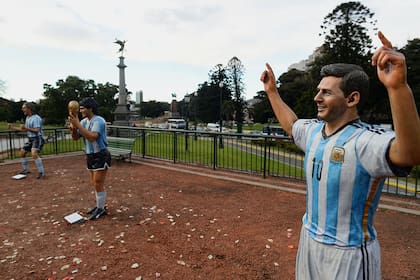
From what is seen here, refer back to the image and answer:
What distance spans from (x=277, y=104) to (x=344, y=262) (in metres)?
1.08

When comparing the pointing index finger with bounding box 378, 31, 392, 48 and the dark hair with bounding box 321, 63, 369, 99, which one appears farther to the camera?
the dark hair with bounding box 321, 63, 369, 99

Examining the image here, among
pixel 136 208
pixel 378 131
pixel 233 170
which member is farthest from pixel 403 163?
pixel 233 170

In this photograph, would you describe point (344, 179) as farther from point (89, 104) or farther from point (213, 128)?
point (213, 128)

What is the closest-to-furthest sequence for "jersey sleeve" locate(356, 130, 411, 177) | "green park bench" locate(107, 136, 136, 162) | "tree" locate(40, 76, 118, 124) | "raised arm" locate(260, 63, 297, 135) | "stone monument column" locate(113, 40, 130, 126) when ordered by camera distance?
1. "jersey sleeve" locate(356, 130, 411, 177)
2. "raised arm" locate(260, 63, 297, 135)
3. "green park bench" locate(107, 136, 136, 162)
4. "stone monument column" locate(113, 40, 130, 126)
5. "tree" locate(40, 76, 118, 124)

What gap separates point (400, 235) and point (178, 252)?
11.9ft

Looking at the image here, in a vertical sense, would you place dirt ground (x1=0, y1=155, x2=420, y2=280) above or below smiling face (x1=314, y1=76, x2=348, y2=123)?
below

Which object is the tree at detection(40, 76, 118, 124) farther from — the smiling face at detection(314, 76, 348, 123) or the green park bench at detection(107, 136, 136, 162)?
the smiling face at detection(314, 76, 348, 123)

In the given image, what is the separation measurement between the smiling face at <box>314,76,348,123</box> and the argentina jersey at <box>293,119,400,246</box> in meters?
0.08

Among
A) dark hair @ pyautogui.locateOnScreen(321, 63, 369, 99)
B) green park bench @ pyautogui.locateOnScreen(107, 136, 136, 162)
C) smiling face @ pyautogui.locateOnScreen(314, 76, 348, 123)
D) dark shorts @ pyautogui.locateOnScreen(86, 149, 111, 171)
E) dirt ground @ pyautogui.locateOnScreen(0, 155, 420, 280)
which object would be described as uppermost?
dark hair @ pyautogui.locateOnScreen(321, 63, 369, 99)

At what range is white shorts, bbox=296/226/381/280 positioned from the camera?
4.57ft

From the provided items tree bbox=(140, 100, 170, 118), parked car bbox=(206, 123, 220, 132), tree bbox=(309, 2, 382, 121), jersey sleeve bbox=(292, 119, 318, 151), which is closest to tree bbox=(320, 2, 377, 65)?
tree bbox=(309, 2, 382, 121)

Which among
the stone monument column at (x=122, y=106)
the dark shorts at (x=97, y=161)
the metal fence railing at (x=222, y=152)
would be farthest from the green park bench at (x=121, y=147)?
the stone monument column at (x=122, y=106)

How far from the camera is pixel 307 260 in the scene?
1.57m

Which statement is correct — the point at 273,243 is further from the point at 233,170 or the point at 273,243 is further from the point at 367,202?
the point at 233,170
